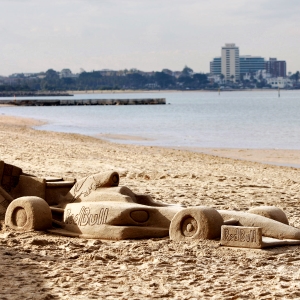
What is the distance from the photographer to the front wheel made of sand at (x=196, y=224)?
25.6 ft

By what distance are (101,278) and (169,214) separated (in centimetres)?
198

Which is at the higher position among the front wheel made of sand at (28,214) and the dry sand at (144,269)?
the front wheel made of sand at (28,214)

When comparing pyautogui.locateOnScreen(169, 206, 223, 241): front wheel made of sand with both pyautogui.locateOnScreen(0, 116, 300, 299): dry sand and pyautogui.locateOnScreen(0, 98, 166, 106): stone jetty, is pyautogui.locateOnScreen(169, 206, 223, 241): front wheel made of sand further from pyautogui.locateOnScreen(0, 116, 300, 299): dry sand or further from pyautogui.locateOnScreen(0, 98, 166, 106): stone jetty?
pyautogui.locateOnScreen(0, 98, 166, 106): stone jetty

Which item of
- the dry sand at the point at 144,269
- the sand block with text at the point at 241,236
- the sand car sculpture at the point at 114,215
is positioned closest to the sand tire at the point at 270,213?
the sand car sculpture at the point at 114,215

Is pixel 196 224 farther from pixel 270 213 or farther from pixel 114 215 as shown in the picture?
pixel 270 213

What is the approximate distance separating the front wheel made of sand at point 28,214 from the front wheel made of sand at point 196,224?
1670mm

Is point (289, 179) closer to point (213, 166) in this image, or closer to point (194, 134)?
point (213, 166)

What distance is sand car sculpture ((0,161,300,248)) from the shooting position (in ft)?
25.7

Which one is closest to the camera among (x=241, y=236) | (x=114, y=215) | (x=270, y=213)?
(x=241, y=236)

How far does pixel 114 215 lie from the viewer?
8289mm

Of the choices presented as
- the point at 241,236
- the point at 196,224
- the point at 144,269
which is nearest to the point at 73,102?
the point at 196,224

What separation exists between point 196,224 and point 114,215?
100 centimetres

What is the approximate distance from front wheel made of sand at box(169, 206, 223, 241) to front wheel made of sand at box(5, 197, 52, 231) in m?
1.67

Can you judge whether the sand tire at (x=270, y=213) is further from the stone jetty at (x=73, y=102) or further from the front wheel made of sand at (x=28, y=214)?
the stone jetty at (x=73, y=102)
